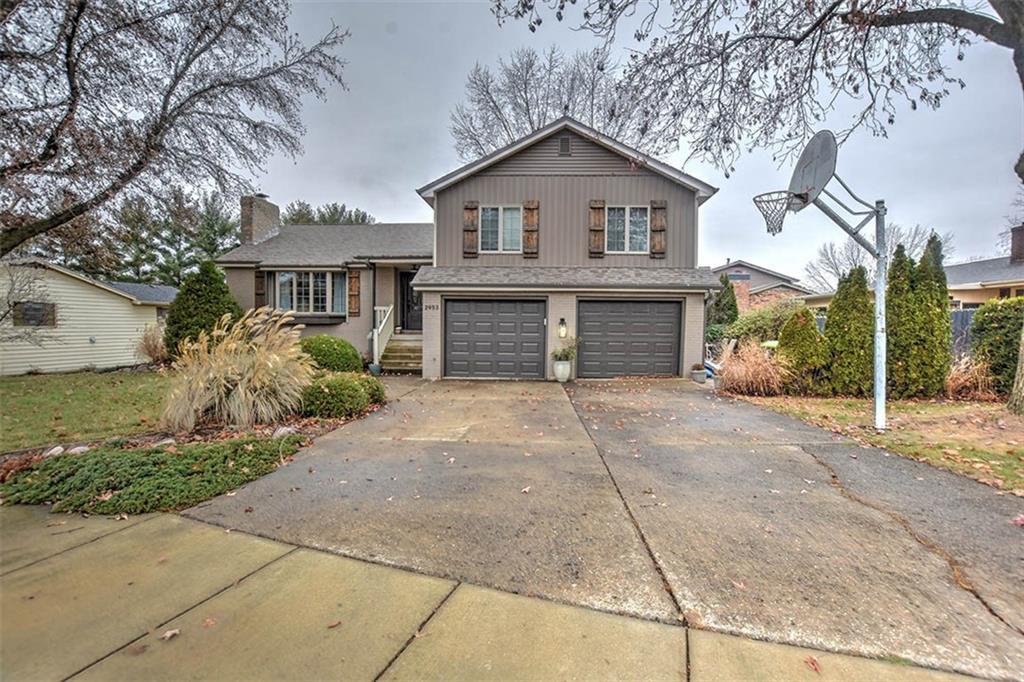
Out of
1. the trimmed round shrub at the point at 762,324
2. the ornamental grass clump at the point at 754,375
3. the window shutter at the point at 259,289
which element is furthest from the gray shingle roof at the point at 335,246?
the trimmed round shrub at the point at 762,324

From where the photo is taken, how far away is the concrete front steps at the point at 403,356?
13047 millimetres

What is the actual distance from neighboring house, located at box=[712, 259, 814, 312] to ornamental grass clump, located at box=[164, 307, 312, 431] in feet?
69.4

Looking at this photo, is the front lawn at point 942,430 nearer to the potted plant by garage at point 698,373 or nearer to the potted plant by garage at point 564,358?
the potted plant by garage at point 698,373

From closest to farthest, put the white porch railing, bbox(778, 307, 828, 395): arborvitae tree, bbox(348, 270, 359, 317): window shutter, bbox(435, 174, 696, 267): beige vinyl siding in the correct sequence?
bbox(778, 307, 828, 395): arborvitae tree
bbox(435, 174, 696, 267): beige vinyl siding
the white porch railing
bbox(348, 270, 359, 317): window shutter

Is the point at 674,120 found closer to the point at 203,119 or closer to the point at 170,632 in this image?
the point at 170,632

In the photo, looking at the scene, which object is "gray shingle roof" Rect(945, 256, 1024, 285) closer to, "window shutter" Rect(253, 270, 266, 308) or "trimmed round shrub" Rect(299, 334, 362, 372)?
"trimmed round shrub" Rect(299, 334, 362, 372)

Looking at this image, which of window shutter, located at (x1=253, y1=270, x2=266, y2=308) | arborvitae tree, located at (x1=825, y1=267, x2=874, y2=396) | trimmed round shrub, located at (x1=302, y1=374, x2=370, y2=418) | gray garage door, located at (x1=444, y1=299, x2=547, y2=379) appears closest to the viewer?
trimmed round shrub, located at (x1=302, y1=374, x2=370, y2=418)

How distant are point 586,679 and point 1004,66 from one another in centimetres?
A: 995

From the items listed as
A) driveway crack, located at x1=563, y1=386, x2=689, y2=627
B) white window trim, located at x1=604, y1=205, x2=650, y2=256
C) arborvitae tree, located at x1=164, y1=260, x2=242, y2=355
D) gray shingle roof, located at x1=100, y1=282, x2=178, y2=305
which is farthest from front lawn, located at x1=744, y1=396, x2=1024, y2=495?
gray shingle roof, located at x1=100, y1=282, x2=178, y2=305

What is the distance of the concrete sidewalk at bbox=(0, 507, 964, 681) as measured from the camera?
5.79 feet

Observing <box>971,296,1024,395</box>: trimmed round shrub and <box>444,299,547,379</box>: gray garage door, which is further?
<box>444,299,547,379</box>: gray garage door

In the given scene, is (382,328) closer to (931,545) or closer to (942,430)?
(942,430)

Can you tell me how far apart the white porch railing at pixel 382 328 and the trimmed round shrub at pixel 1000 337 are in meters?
14.2

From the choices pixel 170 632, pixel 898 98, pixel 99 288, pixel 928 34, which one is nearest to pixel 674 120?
pixel 898 98
